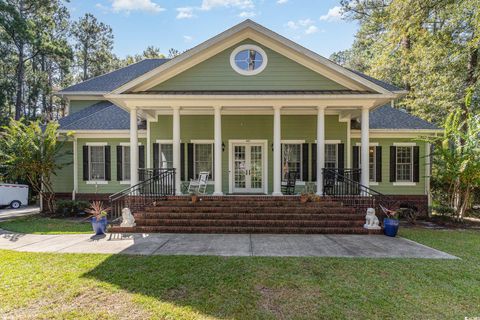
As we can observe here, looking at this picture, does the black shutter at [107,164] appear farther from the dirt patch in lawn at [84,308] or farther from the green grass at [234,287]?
the dirt patch in lawn at [84,308]

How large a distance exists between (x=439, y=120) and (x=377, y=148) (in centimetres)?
874

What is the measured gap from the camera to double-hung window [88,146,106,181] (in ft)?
39.8

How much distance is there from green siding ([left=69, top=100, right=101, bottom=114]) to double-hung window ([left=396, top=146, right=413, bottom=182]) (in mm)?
16108

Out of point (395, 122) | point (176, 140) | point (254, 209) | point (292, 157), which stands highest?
point (395, 122)

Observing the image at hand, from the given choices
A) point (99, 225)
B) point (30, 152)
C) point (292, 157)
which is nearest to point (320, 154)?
point (292, 157)

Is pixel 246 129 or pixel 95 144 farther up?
pixel 246 129

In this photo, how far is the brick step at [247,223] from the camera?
798cm

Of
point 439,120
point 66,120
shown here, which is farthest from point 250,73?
point 439,120

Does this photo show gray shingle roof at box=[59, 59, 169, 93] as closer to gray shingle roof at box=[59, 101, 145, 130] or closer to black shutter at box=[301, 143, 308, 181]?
gray shingle roof at box=[59, 101, 145, 130]

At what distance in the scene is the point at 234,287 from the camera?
416 cm

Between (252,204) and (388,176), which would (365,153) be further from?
(252,204)

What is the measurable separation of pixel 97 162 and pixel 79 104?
5363mm

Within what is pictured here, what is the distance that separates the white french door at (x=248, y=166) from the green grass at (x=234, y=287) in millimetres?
6059

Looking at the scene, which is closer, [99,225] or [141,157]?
[99,225]
